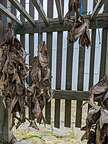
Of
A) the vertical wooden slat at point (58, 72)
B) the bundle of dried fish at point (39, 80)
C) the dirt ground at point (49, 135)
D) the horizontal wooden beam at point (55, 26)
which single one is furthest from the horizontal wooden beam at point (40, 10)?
the dirt ground at point (49, 135)

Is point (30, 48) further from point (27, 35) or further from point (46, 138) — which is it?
point (46, 138)

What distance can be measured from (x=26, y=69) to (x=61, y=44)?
1.00 m

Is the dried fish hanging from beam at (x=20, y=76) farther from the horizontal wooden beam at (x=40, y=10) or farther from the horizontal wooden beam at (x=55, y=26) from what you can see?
the horizontal wooden beam at (x=55, y=26)

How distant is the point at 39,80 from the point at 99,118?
2.74 feet

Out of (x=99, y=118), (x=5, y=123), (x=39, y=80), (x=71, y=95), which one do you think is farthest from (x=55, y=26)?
(x=99, y=118)

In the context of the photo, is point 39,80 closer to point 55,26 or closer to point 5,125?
point 5,125

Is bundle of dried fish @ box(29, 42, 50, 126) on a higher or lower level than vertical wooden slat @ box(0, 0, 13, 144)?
higher

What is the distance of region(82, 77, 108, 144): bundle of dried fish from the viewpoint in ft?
4.08

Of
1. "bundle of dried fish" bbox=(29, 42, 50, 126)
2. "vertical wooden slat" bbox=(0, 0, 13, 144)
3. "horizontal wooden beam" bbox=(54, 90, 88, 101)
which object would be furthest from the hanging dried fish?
"horizontal wooden beam" bbox=(54, 90, 88, 101)

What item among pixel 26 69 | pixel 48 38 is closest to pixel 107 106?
pixel 26 69

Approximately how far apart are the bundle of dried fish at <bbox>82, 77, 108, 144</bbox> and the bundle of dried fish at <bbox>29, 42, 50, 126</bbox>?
71 cm

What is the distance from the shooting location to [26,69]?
79.4 inches

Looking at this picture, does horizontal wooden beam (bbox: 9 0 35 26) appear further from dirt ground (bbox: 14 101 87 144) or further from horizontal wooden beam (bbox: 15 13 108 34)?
dirt ground (bbox: 14 101 87 144)

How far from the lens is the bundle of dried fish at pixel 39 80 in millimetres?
1986
